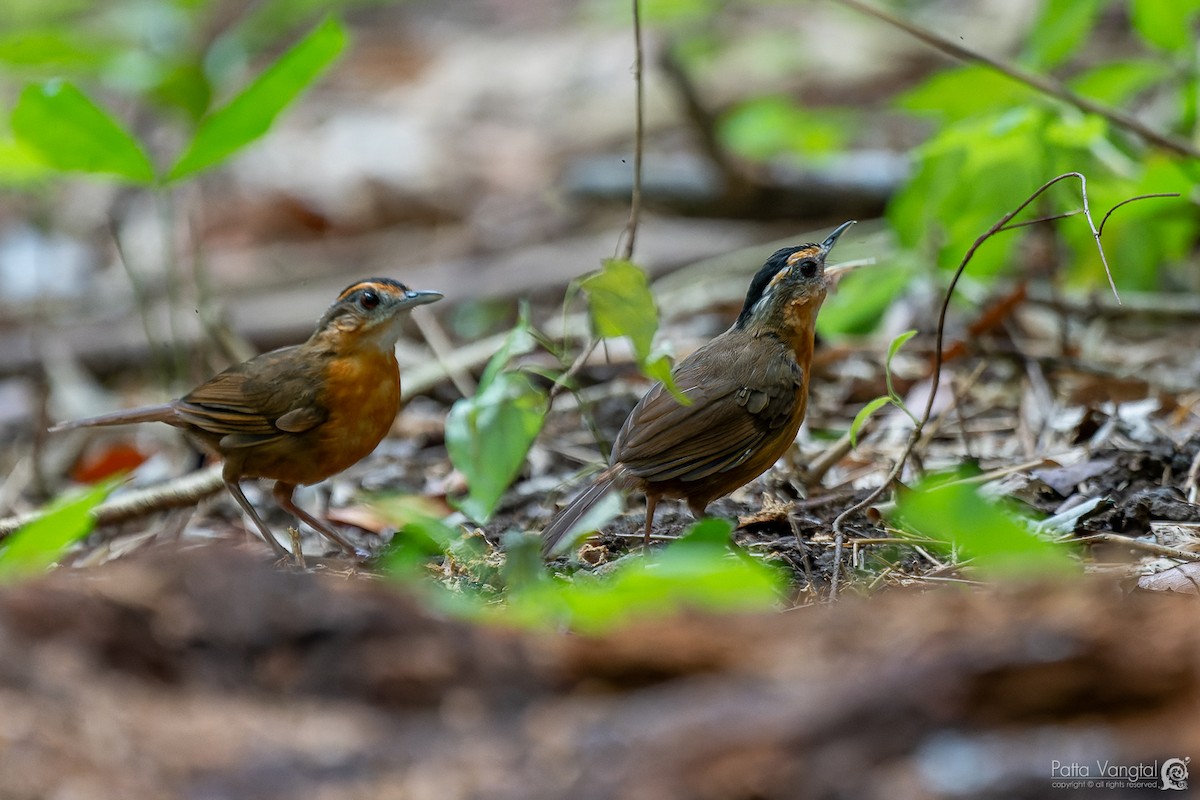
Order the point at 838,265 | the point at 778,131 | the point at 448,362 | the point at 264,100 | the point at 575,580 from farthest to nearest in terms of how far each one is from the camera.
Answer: the point at 778,131 < the point at 448,362 < the point at 264,100 < the point at 838,265 < the point at 575,580

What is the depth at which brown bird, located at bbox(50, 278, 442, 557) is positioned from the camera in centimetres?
516

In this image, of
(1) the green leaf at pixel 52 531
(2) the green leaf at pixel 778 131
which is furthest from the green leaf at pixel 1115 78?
(1) the green leaf at pixel 52 531

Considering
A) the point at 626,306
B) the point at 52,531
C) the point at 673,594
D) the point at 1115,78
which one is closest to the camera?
the point at 673,594

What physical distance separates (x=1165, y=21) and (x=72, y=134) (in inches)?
192

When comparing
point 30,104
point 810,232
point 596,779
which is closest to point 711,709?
point 596,779

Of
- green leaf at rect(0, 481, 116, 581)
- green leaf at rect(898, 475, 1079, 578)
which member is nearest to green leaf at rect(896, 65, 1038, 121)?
green leaf at rect(898, 475, 1079, 578)

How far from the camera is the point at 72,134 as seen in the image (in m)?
5.19

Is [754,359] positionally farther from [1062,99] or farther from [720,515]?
[1062,99]

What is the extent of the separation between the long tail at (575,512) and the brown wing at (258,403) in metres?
1.39

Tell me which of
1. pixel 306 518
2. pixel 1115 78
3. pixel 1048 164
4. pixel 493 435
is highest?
pixel 1115 78

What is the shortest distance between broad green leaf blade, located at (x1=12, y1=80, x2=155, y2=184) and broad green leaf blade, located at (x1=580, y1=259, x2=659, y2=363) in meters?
2.86

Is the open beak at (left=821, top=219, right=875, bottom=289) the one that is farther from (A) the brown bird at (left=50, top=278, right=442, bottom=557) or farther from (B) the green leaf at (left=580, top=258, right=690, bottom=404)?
(A) the brown bird at (left=50, top=278, right=442, bottom=557)

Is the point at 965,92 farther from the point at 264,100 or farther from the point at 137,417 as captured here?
the point at 137,417

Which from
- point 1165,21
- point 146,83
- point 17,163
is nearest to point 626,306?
point 1165,21
